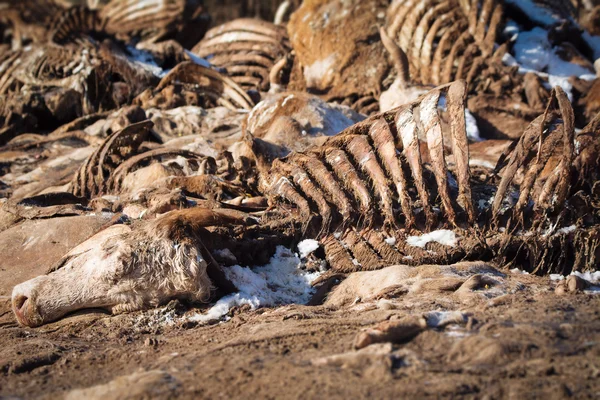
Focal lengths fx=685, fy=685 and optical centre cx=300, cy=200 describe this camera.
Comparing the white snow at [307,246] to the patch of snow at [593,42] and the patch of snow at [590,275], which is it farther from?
the patch of snow at [593,42]

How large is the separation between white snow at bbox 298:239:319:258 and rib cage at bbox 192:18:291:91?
5207mm

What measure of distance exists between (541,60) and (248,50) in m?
3.97

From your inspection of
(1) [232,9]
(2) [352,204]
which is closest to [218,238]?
(2) [352,204]

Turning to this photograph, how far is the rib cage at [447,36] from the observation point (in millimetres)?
7766

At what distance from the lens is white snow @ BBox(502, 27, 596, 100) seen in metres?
7.64

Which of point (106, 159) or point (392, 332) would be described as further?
point (106, 159)

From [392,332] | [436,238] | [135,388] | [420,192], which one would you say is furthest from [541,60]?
[135,388]

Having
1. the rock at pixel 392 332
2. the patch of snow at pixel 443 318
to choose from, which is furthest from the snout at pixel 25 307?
the patch of snow at pixel 443 318

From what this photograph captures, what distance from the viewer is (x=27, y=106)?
852 centimetres

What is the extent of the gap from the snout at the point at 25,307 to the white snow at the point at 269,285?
0.77m

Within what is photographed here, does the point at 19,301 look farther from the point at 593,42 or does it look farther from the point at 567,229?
the point at 593,42

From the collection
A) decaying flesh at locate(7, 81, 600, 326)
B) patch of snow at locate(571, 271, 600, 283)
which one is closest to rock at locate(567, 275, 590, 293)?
patch of snow at locate(571, 271, 600, 283)

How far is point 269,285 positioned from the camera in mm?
3773

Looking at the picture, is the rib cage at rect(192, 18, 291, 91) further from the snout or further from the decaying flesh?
the snout
